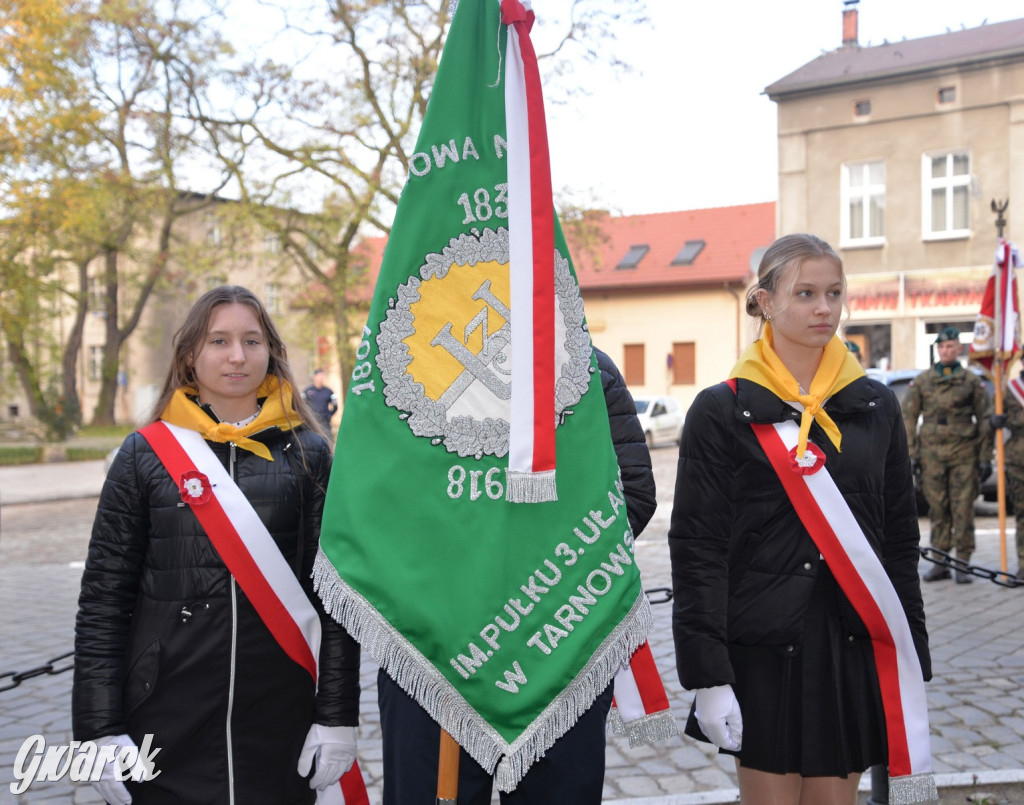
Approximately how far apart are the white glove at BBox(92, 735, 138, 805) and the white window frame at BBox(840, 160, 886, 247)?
25.3m

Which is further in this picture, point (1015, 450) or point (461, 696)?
point (1015, 450)

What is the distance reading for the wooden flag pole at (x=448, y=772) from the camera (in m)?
2.22

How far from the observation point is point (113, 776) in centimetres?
239

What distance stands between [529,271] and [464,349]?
0.24 meters

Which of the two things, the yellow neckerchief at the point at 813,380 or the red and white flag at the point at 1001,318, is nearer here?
the yellow neckerchief at the point at 813,380

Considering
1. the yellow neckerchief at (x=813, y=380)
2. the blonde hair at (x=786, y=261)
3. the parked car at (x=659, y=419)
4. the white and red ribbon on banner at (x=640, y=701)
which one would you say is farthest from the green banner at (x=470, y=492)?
the parked car at (x=659, y=419)

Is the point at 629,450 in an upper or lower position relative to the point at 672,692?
upper

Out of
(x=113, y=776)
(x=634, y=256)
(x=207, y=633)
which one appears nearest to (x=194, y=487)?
(x=207, y=633)

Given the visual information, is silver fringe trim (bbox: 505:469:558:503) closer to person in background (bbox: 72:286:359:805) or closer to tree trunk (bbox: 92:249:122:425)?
person in background (bbox: 72:286:359:805)

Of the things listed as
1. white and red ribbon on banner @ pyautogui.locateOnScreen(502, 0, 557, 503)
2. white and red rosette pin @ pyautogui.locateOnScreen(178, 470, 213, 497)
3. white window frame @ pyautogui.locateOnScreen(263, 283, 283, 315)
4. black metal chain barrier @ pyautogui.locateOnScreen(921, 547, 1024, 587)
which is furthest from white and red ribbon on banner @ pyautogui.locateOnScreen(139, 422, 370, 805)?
white window frame @ pyautogui.locateOnScreen(263, 283, 283, 315)

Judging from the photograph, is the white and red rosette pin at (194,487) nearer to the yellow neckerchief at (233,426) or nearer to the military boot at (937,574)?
the yellow neckerchief at (233,426)

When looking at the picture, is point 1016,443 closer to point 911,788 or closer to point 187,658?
point 911,788

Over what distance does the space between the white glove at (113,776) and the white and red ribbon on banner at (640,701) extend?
3.98 feet

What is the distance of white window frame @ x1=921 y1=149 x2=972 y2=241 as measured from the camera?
23906 millimetres
